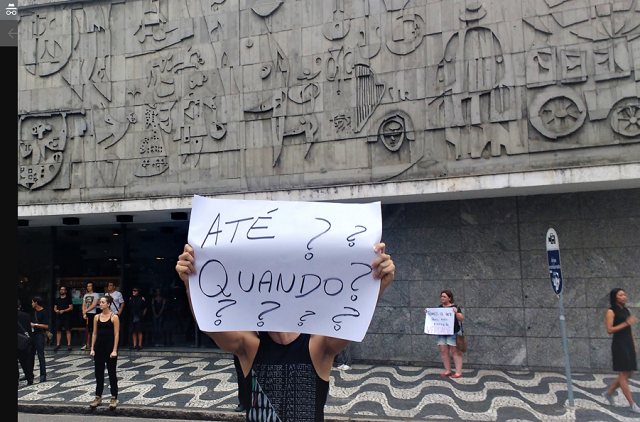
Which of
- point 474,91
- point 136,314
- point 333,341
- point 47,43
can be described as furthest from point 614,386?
point 47,43

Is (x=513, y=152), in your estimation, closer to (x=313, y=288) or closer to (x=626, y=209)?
(x=626, y=209)

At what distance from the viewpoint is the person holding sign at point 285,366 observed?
281 cm

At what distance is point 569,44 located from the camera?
11.0 m

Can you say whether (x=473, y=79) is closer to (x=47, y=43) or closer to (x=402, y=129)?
(x=402, y=129)

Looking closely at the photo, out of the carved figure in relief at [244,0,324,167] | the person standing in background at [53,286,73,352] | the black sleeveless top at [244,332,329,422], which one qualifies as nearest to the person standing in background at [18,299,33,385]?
the person standing in background at [53,286,73,352]

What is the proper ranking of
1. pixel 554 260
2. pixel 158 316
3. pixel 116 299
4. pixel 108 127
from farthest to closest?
pixel 158 316
pixel 116 299
pixel 108 127
pixel 554 260

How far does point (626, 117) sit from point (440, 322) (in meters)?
5.51

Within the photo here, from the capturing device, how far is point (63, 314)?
15.8 m

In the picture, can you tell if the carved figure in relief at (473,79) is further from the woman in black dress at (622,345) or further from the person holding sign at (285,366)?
the person holding sign at (285,366)

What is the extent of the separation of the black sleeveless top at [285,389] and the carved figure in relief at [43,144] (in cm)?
1343

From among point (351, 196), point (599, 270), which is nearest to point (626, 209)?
point (599, 270)

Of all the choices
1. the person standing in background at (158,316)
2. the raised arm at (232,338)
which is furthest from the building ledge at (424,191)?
the raised arm at (232,338)

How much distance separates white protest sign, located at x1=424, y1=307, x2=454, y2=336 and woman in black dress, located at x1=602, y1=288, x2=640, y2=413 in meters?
2.97

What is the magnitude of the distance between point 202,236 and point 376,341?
10464 mm
